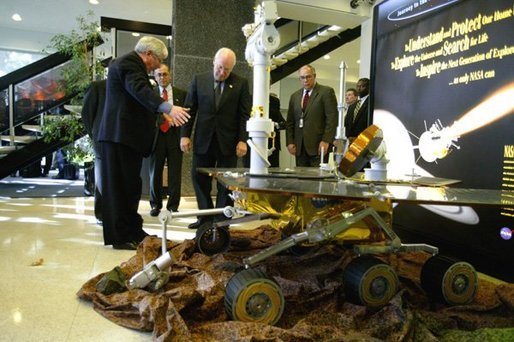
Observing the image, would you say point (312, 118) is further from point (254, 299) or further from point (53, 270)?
point (254, 299)

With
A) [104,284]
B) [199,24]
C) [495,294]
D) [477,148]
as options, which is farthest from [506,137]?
[199,24]

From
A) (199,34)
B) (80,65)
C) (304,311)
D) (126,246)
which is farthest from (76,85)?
(304,311)

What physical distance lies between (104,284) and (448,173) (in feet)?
7.24

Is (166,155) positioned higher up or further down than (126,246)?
higher up

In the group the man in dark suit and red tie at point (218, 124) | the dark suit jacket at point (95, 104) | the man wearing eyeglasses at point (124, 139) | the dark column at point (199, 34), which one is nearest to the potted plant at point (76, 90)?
the dark column at point (199, 34)

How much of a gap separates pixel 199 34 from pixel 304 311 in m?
4.52

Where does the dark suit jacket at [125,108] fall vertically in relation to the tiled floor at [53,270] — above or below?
above

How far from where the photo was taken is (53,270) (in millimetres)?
2131

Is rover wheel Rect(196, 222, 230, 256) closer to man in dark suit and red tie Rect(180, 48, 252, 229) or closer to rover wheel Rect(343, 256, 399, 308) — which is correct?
man in dark suit and red tie Rect(180, 48, 252, 229)

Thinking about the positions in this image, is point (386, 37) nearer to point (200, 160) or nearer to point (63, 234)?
point (200, 160)

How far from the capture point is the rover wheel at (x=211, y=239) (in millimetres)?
2328

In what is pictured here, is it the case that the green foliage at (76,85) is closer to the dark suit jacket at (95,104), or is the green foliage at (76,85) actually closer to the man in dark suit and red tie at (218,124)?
the dark suit jacket at (95,104)

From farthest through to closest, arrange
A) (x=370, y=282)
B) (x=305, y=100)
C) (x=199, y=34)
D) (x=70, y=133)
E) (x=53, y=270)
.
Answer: (x=70, y=133), (x=199, y=34), (x=305, y=100), (x=53, y=270), (x=370, y=282)

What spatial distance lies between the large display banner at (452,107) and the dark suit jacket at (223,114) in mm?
1202
